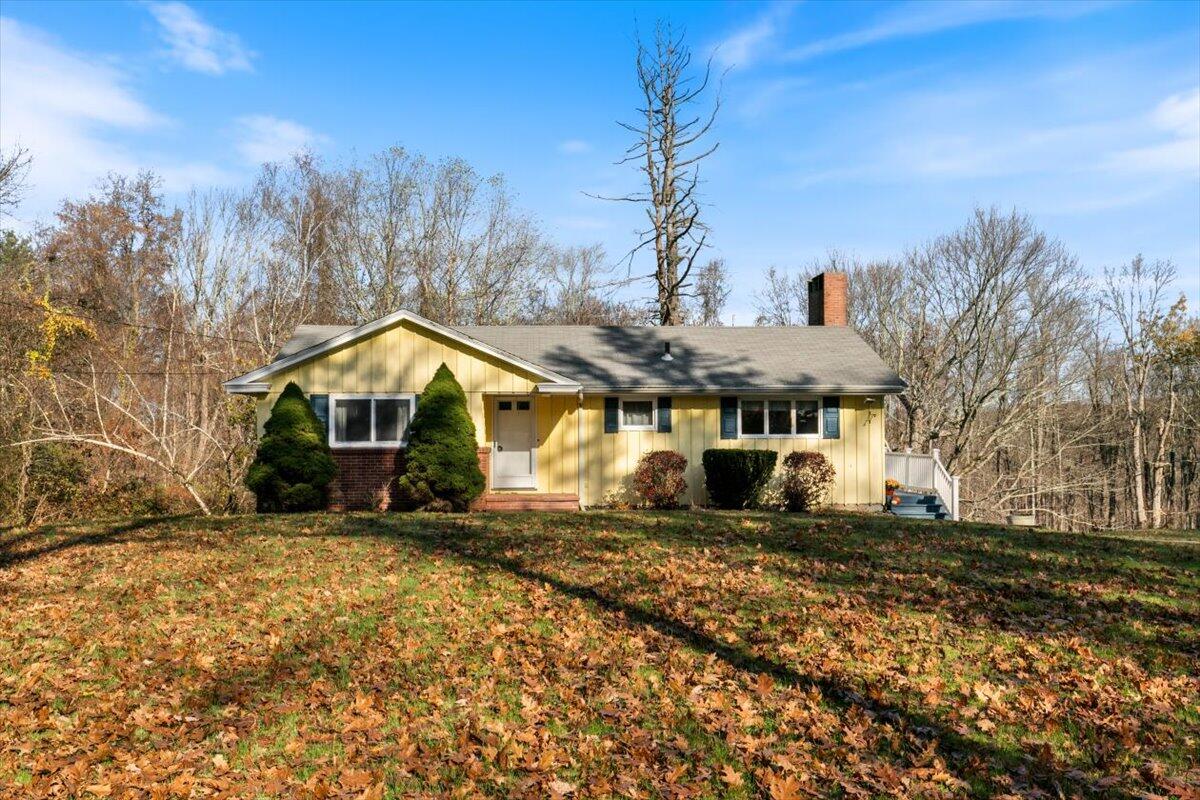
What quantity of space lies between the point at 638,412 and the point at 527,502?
3.55 meters

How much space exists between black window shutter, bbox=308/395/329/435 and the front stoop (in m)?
3.59

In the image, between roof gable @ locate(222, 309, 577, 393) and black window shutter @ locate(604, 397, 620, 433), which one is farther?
black window shutter @ locate(604, 397, 620, 433)

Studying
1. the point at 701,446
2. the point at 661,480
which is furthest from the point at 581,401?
the point at 701,446

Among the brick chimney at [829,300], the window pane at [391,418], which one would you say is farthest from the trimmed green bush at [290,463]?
the brick chimney at [829,300]

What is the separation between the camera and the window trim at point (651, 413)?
19.2 metres

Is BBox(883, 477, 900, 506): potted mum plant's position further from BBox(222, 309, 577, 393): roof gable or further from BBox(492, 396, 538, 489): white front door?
BBox(492, 396, 538, 489): white front door

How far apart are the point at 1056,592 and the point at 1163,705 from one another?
10.6 feet

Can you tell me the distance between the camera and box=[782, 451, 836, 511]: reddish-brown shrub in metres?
18.3

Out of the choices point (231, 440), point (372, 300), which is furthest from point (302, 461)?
point (372, 300)

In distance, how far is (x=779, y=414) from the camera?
19438 millimetres

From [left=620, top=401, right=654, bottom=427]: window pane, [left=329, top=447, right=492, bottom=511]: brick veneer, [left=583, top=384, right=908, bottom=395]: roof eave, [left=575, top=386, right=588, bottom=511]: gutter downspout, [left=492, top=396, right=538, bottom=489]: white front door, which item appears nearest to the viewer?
[left=329, top=447, right=492, bottom=511]: brick veneer

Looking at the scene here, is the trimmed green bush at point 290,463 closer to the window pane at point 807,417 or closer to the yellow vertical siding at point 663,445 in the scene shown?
the yellow vertical siding at point 663,445

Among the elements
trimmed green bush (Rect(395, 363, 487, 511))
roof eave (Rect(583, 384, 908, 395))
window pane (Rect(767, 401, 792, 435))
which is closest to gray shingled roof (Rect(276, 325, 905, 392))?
roof eave (Rect(583, 384, 908, 395))

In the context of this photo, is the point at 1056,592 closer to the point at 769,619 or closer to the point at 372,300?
the point at 769,619
